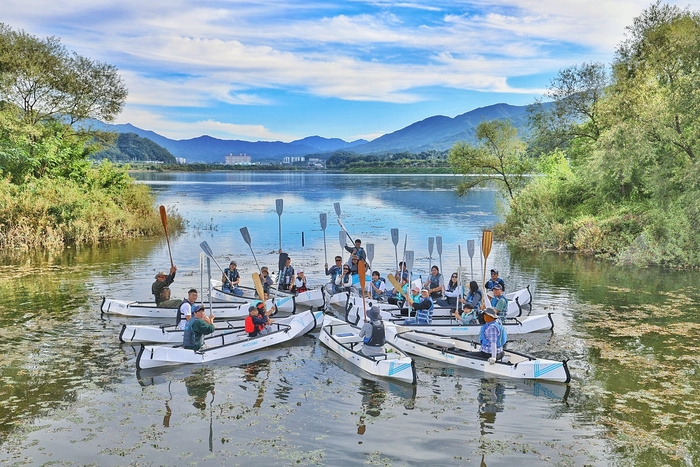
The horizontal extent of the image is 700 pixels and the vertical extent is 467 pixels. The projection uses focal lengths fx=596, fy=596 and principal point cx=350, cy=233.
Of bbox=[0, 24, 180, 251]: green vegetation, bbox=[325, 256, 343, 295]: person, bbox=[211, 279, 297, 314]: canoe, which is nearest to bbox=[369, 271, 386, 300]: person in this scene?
bbox=[325, 256, 343, 295]: person

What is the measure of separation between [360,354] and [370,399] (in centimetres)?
201

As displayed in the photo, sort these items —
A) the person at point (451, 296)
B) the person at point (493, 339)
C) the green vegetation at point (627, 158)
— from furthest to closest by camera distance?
the green vegetation at point (627, 158) → the person at point (451, 296) → the person at point (493, 339)

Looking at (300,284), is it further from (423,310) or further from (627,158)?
(627,158)

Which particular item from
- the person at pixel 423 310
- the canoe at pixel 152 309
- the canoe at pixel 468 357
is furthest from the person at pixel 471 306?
the canoe at pixel 152 309

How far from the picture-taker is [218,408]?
41.2ft

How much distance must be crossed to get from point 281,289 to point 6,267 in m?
14.7

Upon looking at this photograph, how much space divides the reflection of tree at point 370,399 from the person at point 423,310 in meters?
4.11

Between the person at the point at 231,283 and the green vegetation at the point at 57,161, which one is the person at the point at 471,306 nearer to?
the person at the point at 231,283

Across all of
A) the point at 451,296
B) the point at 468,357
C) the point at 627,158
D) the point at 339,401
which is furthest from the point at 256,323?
the point at 627,158

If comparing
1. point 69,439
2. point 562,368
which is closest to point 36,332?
point 69,439

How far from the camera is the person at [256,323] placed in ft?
54.5

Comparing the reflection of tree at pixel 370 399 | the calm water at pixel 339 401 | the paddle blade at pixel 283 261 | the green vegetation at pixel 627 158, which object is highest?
the green vegetation at pixel 627 158

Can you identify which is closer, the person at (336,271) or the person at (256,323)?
the person at (256,323)

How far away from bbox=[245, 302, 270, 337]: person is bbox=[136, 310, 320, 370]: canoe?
0.22 m
